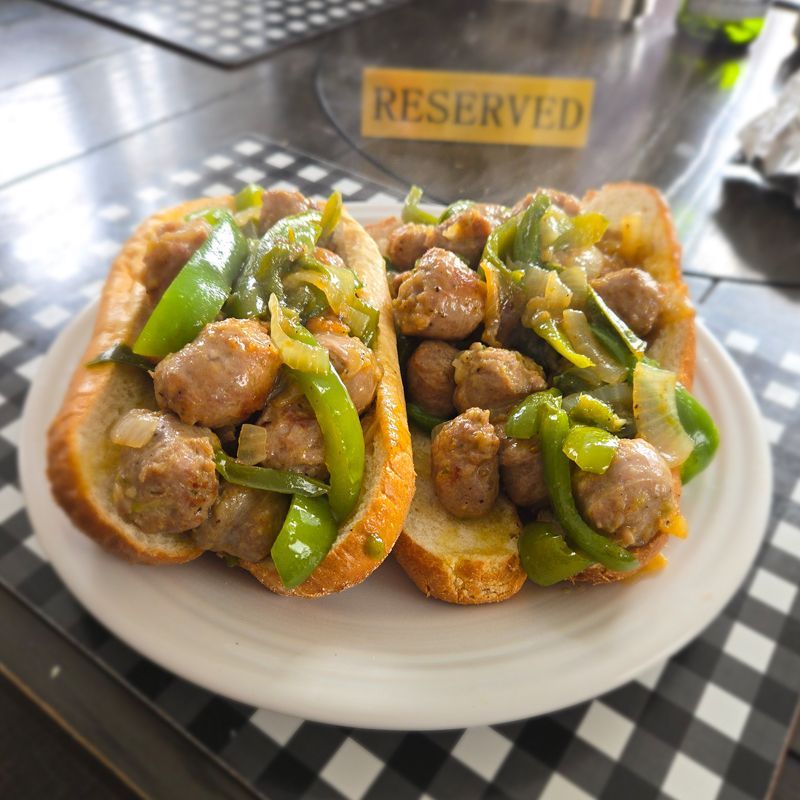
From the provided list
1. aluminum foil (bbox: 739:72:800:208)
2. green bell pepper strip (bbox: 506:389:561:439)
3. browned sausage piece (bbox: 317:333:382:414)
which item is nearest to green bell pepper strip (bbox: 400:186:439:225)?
browned sausage piece (bbox: 317:333:382:414)

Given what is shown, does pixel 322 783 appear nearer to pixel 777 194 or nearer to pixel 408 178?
pixel 408 178

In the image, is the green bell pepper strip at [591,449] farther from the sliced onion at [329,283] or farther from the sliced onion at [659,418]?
the sliced onion at [329,283]

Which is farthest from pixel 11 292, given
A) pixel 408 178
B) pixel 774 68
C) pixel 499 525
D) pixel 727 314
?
pixel 774 68

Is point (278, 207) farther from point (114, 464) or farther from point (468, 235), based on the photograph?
point (114, 464)

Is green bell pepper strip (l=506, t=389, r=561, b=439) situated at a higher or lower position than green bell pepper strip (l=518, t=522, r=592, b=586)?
higher

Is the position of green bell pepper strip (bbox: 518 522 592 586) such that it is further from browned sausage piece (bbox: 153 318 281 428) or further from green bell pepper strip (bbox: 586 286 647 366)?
browned sausage piece (bbox: 153 318 281 428)
